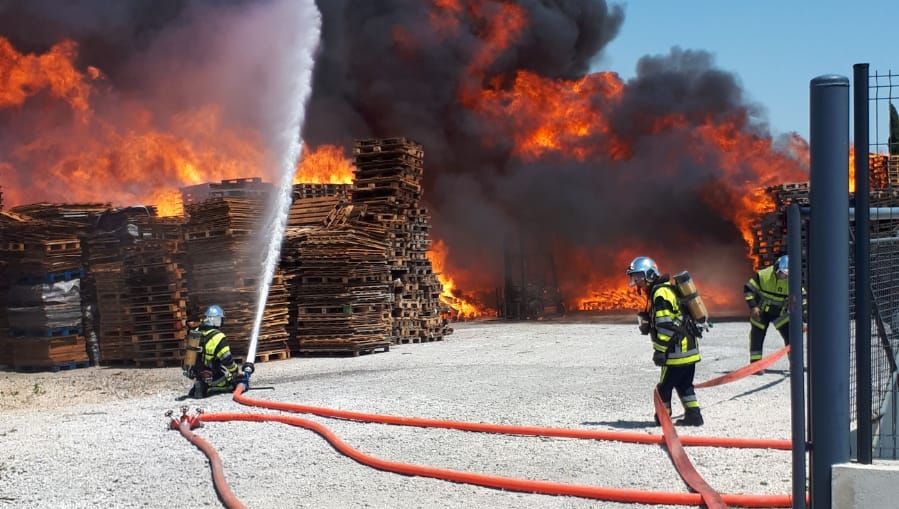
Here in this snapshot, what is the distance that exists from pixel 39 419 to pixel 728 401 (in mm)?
7637

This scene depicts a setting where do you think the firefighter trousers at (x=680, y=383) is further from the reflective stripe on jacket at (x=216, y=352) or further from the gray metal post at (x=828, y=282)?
the reflective stripe on jacket at (x=216, y=352)

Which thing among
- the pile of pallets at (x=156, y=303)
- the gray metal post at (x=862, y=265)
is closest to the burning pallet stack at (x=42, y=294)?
the pile of pallets at (x=156, y=303)

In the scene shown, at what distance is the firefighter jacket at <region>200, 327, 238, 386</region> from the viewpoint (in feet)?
34.9

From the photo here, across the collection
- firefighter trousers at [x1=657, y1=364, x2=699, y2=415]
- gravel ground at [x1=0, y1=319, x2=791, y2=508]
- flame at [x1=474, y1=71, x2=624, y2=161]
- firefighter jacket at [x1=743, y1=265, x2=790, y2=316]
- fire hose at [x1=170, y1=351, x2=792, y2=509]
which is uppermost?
flame at [x1=474, y1=71, x2=624, y2=161]

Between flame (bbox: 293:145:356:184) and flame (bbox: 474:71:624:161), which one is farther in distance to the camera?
flame (bbox: 474:71:624:161)

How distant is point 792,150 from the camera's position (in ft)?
90.5

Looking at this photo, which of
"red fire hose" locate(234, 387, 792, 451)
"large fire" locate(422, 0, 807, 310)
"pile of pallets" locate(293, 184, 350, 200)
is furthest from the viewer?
"large fire" locate(422, 0, 807, 310)

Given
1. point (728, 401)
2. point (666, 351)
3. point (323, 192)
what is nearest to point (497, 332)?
point (323, 192)

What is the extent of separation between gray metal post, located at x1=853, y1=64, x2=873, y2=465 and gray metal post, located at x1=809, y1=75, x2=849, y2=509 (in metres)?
0.05

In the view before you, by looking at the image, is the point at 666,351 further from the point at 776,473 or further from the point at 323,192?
the point at 323,192

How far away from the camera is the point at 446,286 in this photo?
2992 centimetres

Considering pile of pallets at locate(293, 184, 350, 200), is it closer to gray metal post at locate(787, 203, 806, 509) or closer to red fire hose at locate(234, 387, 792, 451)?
red fire hose at locate(234, 387, 792, 451)

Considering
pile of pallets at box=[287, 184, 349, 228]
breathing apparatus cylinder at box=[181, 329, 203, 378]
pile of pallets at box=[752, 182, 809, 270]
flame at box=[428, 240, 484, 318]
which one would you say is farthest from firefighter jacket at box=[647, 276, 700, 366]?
flame at box=[428, 240, 484, 318]

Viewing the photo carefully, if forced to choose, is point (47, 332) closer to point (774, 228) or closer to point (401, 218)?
point (401, 218)
